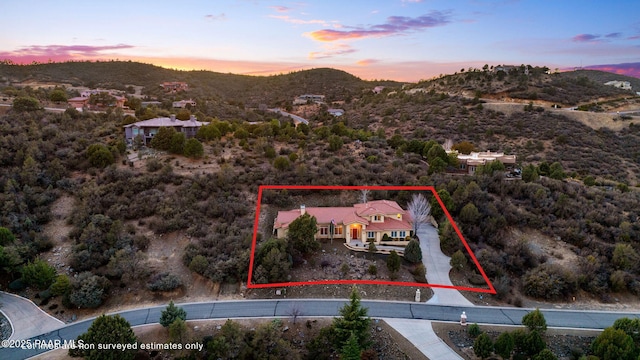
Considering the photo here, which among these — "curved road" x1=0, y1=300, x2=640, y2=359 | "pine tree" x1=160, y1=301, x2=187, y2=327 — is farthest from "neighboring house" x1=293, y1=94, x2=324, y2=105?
"pine tree" x1=160, y1=301, x2=187, y2=327

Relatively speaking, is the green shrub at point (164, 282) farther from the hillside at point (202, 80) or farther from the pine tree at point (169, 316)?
the hillside at point (202, 80)

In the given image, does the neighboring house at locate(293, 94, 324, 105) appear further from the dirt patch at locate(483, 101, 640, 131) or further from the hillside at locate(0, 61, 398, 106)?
the dirt patch at locate(483, 101, 640, 131)

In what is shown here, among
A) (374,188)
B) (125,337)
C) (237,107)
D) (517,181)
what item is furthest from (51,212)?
(237,107)

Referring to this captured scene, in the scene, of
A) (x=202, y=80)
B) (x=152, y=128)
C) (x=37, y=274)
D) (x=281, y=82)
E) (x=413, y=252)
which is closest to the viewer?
(x=37, y=274)

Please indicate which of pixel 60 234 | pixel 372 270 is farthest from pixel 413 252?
pixel 60 234

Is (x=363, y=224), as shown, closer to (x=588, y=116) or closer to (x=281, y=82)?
(x=588, y=116)
